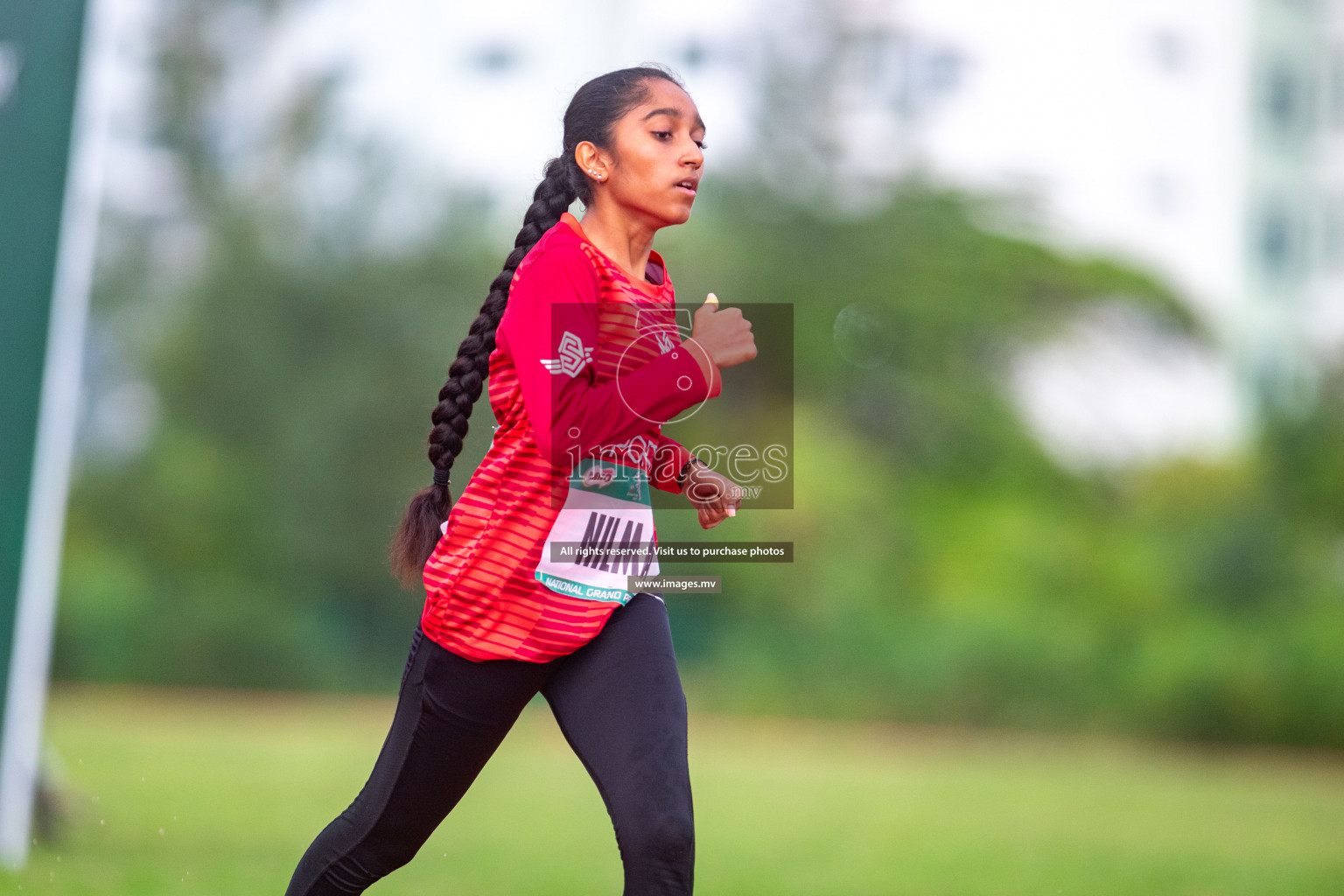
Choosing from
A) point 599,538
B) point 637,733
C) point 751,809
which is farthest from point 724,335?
point 751,809

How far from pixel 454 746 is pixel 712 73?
14564mm

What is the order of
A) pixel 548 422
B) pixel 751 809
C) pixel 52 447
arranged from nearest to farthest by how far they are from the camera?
1. pixel 548 422
2. pixel 52 447
3. pixel 751 809

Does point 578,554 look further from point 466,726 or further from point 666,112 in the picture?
point 666,112

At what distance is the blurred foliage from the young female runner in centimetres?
1043

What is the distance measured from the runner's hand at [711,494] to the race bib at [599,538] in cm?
14

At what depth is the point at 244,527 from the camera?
14.7m

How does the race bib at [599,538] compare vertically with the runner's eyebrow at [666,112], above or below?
below

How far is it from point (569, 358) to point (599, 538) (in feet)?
1.11

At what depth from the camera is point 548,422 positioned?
2092mm

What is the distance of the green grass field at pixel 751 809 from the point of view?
559 cm

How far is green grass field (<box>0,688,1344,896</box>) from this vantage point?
5.59 m

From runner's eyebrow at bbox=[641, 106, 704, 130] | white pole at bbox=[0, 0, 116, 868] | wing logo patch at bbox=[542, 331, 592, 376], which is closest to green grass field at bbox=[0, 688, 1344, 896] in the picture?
white pole at bbox=[0, 0, 116, 868]

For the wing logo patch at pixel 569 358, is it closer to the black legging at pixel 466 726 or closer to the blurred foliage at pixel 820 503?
the black legging at pixel 466 726

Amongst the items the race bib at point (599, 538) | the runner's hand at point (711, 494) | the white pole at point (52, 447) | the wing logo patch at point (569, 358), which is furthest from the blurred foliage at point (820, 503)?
the wing logo patch at point (569, 358)
